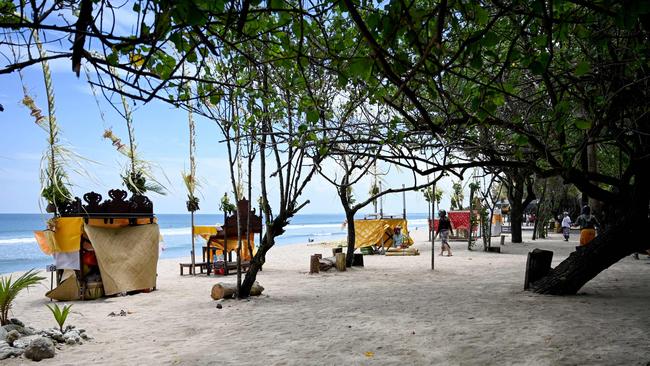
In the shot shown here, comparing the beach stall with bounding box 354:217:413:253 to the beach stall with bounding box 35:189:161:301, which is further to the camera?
the beach stall with bounding box 354:217:413:253

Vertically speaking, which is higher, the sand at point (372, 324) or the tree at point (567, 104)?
the tree at point (567, 104)

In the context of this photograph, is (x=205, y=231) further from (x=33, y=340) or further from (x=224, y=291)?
(x=33, y=340)

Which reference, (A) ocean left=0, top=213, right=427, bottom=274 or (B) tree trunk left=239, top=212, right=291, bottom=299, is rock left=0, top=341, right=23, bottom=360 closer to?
(B) tree trunk left=239, top=212, right=291, bottom=299

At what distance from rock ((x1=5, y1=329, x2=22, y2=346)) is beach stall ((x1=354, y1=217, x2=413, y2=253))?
1241 centimetres

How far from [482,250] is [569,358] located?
13.7 meters

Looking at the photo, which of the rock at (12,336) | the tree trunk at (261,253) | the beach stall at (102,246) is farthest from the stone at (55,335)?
the tree trunk at (261,253)

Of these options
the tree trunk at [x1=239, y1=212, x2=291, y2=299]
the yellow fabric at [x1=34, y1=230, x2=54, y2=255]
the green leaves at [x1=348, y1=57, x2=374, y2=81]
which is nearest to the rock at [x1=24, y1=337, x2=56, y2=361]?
the tree trunk at [x1=239, y1=212, x2=291, y2=299]

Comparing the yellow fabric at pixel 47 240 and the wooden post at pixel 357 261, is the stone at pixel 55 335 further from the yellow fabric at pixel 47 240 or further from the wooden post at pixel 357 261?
the wooden post at pixel 357 261

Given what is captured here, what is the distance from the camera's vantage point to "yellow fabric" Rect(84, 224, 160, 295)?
9.09m

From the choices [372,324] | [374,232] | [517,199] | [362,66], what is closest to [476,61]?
[362,66]

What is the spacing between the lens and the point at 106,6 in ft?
8.41

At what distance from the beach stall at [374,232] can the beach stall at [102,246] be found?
8.74 meters

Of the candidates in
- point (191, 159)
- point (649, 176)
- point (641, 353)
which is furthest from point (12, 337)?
point (649, 176)

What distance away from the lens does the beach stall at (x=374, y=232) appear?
690 inches
